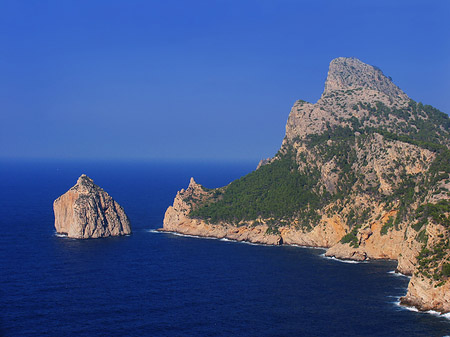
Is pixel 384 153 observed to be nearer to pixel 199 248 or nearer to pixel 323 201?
pixel 323 201

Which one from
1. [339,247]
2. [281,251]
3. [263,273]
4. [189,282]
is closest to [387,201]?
[339,247]

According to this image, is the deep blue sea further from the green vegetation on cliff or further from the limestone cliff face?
the green vegetation on cliff

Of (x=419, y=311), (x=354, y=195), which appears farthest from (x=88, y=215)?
(x=419, y=311)

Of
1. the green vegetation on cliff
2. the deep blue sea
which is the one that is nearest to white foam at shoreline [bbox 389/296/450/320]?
the deep blue sea

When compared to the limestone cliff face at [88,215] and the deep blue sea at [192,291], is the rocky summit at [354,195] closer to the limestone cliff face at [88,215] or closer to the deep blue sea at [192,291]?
the deep blue sea at [192,291]

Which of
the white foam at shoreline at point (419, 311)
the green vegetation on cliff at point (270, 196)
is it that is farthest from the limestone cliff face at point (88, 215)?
the white foam at shoreline at point (419, 311)

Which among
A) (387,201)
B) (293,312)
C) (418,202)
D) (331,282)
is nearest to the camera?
(293,312)
